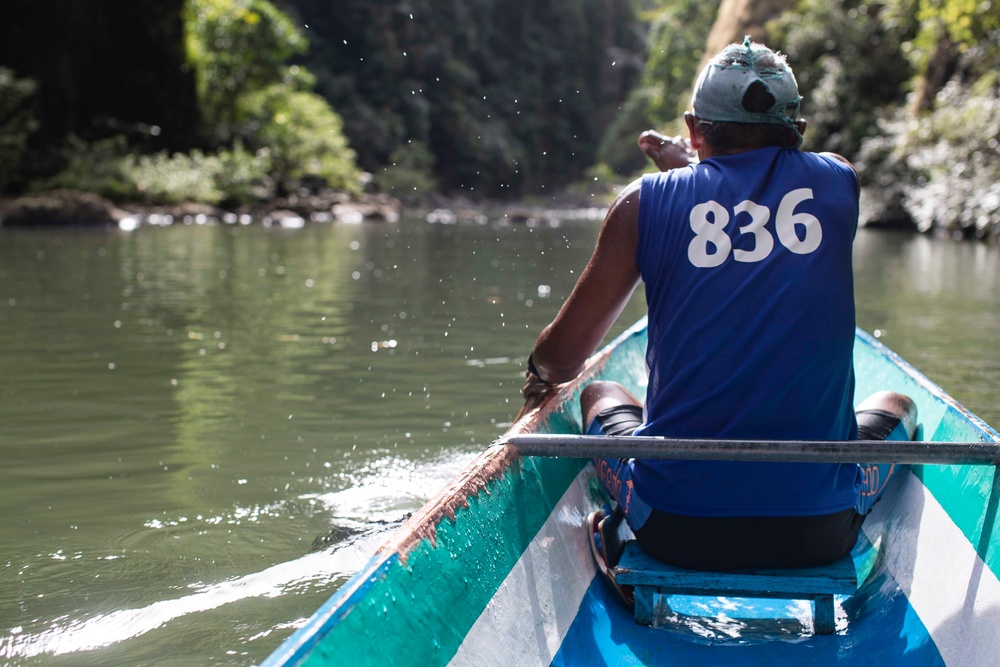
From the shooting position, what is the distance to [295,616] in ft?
9.09

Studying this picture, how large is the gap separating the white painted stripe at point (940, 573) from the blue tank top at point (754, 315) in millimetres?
352

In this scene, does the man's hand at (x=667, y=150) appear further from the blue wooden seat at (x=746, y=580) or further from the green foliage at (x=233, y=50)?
the green foliage at (x=233, y=50)

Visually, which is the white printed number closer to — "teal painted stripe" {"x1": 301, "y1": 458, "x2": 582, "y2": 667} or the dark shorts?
the dark shorts

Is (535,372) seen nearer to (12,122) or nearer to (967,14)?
(967,14)

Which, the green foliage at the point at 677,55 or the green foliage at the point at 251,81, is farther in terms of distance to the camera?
the green foliage at the point at 677,55

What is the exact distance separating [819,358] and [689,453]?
343 mm

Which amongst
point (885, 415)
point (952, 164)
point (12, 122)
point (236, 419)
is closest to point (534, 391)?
point (885, 415)

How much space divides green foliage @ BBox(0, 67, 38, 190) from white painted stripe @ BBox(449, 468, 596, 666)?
2330cm

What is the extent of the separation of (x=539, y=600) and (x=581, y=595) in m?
0.23

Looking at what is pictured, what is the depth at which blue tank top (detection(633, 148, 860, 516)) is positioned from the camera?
2.02m

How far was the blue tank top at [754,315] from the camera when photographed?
6.64 ft

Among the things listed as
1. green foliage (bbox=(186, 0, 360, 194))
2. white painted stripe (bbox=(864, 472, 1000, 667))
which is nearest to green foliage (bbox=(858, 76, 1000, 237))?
white painted stripe (bbox=(864, 472, 1000, 667))

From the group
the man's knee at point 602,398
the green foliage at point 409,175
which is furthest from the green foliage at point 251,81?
the man's knee at point 602,398

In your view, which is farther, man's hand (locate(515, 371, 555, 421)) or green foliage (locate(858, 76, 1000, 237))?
green foliage (locate(858, 76, 1000, 237))
